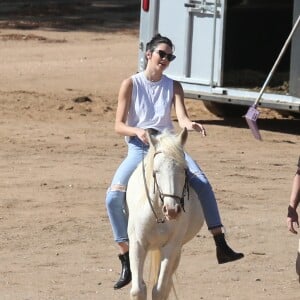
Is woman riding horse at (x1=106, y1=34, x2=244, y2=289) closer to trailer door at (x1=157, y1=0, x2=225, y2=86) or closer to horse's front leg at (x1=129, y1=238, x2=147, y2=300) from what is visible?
horse's front leg at (x1=129, y1=238, x2=147, y2=300)

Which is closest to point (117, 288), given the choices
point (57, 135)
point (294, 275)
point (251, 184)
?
point (294, 275)

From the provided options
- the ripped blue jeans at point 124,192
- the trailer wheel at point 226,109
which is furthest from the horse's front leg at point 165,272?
the trailer wheel at point 226,109

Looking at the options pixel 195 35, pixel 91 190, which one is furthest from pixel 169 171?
pixel 195 35

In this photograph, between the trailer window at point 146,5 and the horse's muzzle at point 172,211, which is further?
the trailer window at point 146,5

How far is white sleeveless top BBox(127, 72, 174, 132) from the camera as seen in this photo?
25.2 ft

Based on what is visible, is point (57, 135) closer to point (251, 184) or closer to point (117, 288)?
point (251, 184)

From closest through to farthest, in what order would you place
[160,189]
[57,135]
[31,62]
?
[160,189] < [57,135] < [31,62]

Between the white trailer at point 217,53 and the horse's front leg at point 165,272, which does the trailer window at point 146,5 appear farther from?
the horse's front leg at point 165,272

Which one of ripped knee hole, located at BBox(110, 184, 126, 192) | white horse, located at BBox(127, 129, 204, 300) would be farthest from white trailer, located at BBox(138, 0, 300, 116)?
white horse, located at BBox(127, 129, 204, 300)

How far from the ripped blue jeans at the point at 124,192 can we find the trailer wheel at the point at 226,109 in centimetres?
794

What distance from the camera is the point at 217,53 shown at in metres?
14.5

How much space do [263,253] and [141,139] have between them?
2608 mm

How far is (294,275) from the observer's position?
9.05 meters

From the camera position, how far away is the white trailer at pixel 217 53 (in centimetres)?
1409
